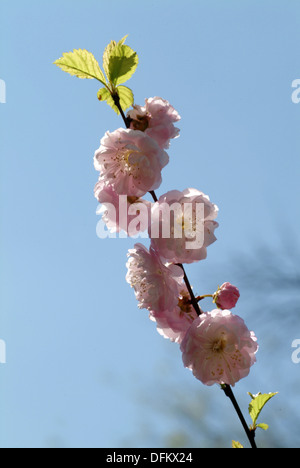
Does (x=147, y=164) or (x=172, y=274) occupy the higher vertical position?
(x=147, y=164)

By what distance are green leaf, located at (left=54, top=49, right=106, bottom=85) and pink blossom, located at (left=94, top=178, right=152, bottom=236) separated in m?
0.15

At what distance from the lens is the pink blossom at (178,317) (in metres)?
0.60

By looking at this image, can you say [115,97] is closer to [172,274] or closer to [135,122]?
[135,122]

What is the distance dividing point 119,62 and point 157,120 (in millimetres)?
93

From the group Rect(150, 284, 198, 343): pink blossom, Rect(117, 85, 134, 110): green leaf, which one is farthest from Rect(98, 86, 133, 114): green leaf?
Rect(150, 284, 198, 343): pink blossom

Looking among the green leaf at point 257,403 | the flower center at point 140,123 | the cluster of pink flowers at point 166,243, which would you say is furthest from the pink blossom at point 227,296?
the flower center at point 140,123

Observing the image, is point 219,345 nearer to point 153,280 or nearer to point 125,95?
point 153,280

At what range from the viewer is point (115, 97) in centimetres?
64
